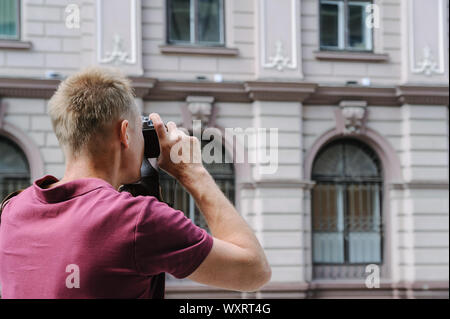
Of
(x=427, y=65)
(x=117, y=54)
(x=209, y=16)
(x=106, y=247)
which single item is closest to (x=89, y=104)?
(x=106, y=247)

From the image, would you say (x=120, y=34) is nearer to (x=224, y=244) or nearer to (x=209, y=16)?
(x=209, y=16)

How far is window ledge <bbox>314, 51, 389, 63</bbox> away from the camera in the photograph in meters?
11.2

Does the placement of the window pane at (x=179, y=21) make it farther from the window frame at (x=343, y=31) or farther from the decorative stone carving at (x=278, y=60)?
the window frame at (x=343, y=31)

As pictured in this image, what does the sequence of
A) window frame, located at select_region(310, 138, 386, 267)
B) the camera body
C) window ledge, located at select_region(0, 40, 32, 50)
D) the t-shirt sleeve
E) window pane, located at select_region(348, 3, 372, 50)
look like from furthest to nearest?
window pane, located at select_region(348, 3, 372, 50) < window frame, located at select_region(310, 138, 386, 267) < window ledge, located at select_region(0, 40, 32, 50) < the camera body < the t-shirt sleeve

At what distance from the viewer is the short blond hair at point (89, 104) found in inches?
61.3

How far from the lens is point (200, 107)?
10812mm

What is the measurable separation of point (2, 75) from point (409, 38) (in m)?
6.25

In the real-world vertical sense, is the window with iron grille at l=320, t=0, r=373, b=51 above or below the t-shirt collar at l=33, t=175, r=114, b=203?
above

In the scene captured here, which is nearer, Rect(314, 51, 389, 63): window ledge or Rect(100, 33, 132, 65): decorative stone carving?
Rect(100, 33, 132, 65): decorative stone carving

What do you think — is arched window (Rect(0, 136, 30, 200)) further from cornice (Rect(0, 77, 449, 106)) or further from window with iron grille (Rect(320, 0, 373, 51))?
window with iron grille (Rect(320, 0, 373, 51))

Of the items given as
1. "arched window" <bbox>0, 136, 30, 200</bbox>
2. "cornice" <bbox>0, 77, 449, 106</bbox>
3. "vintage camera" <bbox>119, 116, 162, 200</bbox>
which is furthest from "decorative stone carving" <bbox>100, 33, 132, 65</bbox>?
"vintage camera" <bbox>119, 116, 162, 200</bbox>

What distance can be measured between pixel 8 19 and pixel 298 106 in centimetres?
455

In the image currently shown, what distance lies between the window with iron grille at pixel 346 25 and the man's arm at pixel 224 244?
398 inches

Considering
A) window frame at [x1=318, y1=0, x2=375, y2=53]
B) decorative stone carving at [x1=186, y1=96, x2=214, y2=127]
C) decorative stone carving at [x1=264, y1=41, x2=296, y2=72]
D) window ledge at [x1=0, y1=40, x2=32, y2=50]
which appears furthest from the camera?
window frame at [x1=318, y1=0, x2=375, y2=53]
